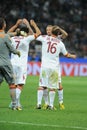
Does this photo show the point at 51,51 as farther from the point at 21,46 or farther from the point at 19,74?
the point at 19,74

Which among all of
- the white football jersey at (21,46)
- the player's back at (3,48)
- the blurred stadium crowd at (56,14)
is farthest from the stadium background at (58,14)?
the player's back at (3,48)

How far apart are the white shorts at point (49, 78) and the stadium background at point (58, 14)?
24211 mm

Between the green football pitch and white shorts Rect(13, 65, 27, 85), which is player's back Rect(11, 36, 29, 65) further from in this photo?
the green football pitch

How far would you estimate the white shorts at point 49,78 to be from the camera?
16.0 meters

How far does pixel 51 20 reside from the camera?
4256 centimetres

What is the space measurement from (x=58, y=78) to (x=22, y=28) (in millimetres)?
1629

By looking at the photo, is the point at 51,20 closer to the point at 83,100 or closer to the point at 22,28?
the point at 83,100

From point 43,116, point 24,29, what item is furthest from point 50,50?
point 43,116

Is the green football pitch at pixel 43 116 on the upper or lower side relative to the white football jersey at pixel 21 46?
lower

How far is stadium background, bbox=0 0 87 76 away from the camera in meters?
41.5

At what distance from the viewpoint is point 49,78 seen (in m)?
16.1

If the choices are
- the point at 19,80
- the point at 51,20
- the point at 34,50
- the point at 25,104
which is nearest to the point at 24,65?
the point at 19,80

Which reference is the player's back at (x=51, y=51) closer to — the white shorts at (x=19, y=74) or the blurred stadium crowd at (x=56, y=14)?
the white shorts at (x=19, y=74)

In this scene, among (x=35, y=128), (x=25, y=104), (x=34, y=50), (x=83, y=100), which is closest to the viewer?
(x=35, y=128)
